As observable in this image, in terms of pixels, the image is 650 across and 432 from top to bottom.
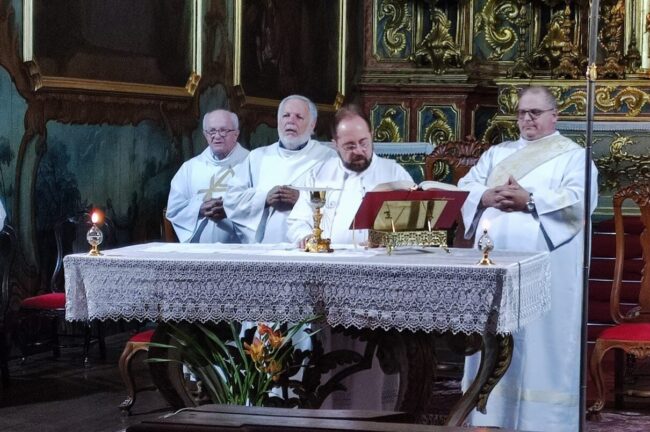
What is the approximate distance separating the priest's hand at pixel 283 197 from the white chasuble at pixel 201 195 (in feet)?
1.86

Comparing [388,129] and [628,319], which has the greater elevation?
[388,129]

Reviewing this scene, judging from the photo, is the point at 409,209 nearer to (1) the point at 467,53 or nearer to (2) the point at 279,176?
(2) the point at 279,176

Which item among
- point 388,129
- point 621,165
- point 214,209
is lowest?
point 214,209

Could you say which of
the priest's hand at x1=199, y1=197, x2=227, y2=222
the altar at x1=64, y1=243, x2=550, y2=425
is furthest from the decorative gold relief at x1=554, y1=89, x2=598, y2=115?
the altar at x1=64, y1=243, x2=550, y2=425

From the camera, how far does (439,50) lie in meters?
14.2

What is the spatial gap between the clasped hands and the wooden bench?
4.31 meters

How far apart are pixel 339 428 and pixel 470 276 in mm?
3024

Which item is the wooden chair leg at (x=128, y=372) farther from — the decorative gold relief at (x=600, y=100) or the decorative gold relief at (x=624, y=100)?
the decorative gold relief at (x=624, y=100)

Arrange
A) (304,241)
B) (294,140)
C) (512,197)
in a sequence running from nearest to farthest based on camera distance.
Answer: (304,241) → (512,197) → (294,140)

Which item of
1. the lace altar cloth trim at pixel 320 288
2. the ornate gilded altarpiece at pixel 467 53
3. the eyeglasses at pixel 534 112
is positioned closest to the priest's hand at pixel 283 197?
the eyeglasses at pixel 534 112

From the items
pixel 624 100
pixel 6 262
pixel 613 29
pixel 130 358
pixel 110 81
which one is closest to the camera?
pixel 130 358

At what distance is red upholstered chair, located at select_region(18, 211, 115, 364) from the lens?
27.8ft

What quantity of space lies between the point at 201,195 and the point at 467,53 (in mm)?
6866

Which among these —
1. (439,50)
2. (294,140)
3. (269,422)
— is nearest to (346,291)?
(294,140)
